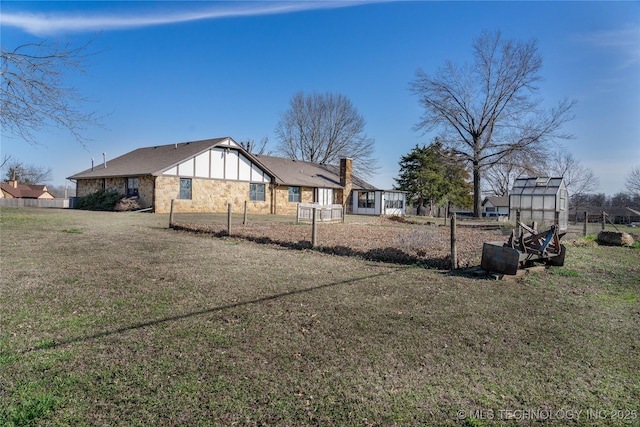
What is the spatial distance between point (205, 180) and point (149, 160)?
17.8 feet

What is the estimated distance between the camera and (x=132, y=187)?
27.1m

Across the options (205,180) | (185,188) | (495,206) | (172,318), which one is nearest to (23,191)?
(185,188)

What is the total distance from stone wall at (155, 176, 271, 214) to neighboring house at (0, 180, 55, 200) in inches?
1402

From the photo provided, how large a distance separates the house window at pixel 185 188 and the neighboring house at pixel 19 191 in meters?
35.4

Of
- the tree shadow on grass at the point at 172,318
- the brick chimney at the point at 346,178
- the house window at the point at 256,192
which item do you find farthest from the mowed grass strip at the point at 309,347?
the brick chimney at the point at 346,178

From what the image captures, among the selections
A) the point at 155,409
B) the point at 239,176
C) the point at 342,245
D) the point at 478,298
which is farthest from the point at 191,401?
the point at 239,176

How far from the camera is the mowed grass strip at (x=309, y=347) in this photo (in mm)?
2957

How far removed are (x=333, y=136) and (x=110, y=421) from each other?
161 ft

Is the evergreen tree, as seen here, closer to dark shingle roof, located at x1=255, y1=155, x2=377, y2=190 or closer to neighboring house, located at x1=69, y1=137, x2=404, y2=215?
dark shingle roof, located at x1=255, y1=155, x2=377, y2=190

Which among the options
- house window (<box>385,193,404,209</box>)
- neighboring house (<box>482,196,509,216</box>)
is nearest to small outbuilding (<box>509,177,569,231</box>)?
house window (<box>385,193,404,209</box>)

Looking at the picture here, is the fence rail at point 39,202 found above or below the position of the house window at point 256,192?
below

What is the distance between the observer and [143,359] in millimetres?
3695

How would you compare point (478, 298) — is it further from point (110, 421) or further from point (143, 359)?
point (110, 421)

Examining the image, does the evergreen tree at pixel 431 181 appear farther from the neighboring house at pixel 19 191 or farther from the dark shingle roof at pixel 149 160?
the neighboring house at pixel 19 191
